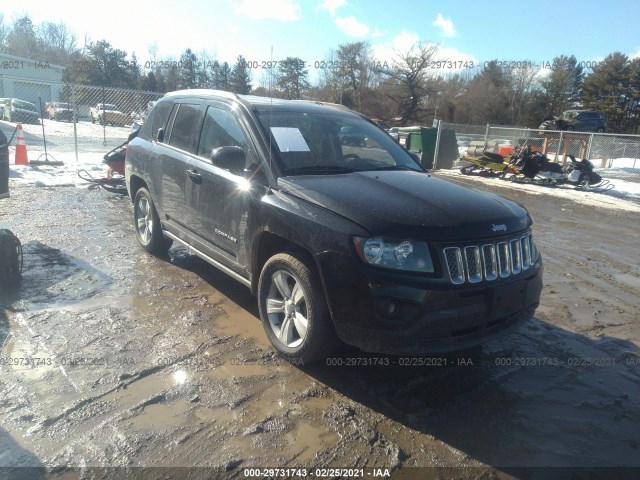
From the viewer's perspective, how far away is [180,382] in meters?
3.28

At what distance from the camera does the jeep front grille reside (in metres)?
3.01

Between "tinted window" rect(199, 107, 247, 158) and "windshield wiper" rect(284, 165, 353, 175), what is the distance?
1.69ft

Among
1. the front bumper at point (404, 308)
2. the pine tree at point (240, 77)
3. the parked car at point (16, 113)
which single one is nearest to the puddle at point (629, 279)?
the front bumper at point (404, 308)

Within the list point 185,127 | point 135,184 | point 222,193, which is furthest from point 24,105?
point 222,193

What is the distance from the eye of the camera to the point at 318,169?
3928mm

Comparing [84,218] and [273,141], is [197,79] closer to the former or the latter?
[84,218]

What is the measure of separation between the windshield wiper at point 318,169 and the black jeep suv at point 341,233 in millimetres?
17

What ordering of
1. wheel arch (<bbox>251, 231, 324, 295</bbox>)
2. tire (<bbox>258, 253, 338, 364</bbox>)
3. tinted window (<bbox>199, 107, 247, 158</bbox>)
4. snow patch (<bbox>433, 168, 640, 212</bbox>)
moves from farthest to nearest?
snow patch (<bbox>433, 168, 640, 212</bbox>), tinted window (<bbox>199, 107, 247, 158</bbox>), wheel arch (<bbox>251, 231, 324, 295</bbox>), tire (<bbox>258, 253, 338, 364</bbox>)

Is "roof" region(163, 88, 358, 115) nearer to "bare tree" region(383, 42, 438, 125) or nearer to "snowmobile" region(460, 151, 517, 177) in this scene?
"snowmobile" region(460, 151, 517, 177)

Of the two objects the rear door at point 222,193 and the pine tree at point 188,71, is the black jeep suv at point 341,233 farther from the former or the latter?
the pine tree at point 188,71

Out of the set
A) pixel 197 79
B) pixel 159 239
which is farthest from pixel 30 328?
pixel 197 79

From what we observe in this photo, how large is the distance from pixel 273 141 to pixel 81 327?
218 centimetres

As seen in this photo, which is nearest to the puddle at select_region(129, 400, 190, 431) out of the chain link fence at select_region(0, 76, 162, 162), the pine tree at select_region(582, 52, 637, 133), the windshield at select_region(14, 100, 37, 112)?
the chain link fence at select_region(0, 76, 162, 162)

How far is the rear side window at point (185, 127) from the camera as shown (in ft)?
15.9
